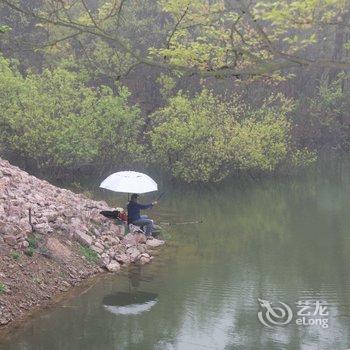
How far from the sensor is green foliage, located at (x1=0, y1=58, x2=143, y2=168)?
72.6ft

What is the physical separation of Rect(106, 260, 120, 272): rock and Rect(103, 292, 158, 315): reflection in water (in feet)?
4.15

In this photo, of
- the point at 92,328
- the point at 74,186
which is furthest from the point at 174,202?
the point at 92,328

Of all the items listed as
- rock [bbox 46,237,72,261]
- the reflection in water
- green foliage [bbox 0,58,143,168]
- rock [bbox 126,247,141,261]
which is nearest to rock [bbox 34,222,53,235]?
rock [bbox 46,237,72,261]

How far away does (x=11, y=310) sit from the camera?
10125 mm

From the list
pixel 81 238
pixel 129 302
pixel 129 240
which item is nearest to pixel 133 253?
pixel 129 240

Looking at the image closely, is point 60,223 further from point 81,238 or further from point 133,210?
point 133,210

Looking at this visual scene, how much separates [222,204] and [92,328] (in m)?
12.0

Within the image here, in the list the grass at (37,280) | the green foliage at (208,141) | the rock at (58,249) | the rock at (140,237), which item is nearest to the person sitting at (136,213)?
the rock at (140,237)

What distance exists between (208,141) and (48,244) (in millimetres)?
13029

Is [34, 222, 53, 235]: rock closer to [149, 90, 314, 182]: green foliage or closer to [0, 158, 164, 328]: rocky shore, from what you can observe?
[0, 158, 164, 328]: rocky shore

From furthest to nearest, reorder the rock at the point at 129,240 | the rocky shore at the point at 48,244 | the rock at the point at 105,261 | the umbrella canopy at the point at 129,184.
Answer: the umbrella canopy at the point at 129,184 → the rock at the point at 129,240 → the rock at the point at 105,261 → the rocky shore at the point at 48,244

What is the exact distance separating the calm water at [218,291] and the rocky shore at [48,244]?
0.51 meters

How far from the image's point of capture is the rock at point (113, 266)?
1304cm

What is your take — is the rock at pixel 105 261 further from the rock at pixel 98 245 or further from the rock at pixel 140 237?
the rock at pixel 140 237
